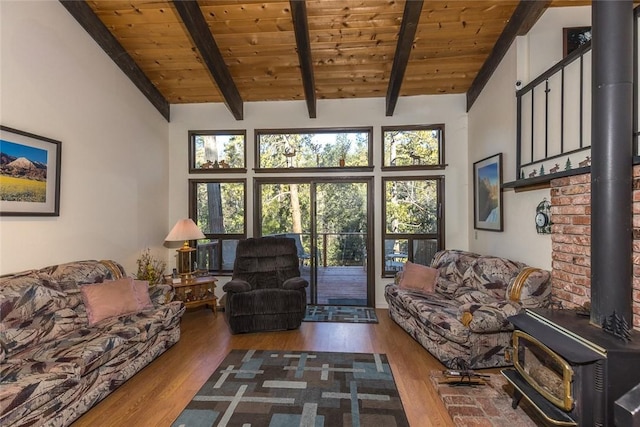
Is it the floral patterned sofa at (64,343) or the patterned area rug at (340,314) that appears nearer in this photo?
the floral patterned sofa at (64,343)

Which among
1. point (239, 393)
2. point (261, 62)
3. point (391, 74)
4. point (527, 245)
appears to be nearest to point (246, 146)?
point (261, 62)

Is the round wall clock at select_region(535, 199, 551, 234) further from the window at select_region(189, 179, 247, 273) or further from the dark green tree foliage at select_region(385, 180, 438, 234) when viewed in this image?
the window at select_region(189, 179, 247, 273)

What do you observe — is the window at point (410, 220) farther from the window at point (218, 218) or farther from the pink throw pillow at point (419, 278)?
the window at point (218, 218)

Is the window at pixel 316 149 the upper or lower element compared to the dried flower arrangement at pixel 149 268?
upper

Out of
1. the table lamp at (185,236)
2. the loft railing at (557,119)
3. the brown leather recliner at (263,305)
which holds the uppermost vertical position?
the loft railing at (557,119)

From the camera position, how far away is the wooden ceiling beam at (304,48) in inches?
122

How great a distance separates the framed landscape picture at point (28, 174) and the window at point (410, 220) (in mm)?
3976

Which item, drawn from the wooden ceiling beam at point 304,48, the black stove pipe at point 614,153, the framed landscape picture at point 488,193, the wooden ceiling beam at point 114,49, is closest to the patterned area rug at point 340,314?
the framed landscape picture at point 488,193

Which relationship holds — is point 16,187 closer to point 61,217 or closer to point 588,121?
point 61,217

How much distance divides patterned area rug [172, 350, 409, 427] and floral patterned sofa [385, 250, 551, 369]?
588mm

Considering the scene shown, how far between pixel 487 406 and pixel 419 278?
6.23 feet

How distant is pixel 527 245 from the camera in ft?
11.0

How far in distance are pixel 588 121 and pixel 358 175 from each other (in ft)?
9.14

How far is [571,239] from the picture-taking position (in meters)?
2.50
